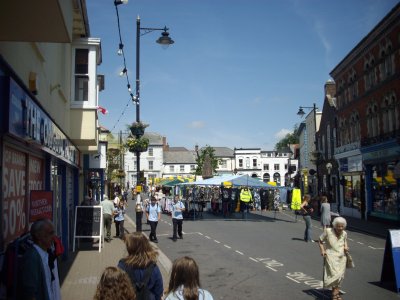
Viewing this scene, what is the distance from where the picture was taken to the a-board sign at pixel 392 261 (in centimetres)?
849

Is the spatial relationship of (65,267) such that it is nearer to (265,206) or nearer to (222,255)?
(222,255)

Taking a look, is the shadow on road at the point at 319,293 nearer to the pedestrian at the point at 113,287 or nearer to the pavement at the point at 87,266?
the pavement at the point at 87,266

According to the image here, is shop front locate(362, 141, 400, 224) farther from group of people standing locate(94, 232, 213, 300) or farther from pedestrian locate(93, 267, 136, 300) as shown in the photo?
pedestrian locate(93, 267, 136, 300)

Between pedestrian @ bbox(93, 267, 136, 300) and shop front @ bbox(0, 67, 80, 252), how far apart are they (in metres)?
2.33

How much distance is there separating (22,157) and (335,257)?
563 cm

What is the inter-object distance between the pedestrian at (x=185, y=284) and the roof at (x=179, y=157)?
93.0 m

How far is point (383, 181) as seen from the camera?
76.4ft

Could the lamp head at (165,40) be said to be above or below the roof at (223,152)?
below

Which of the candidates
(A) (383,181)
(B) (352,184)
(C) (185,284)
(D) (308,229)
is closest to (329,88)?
(B) (352,184)

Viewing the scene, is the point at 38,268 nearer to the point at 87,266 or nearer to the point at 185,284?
the point at 185,284

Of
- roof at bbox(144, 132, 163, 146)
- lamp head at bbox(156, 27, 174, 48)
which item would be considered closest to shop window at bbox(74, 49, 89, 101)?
lamp head at bbox(156, 27, 174, 48)

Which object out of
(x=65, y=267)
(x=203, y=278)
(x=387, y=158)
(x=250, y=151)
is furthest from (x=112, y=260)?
(x=250, y=151)

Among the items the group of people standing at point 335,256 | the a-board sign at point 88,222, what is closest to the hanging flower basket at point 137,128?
the a-board sign at point 88,222

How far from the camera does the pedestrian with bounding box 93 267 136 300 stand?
11.2ft
